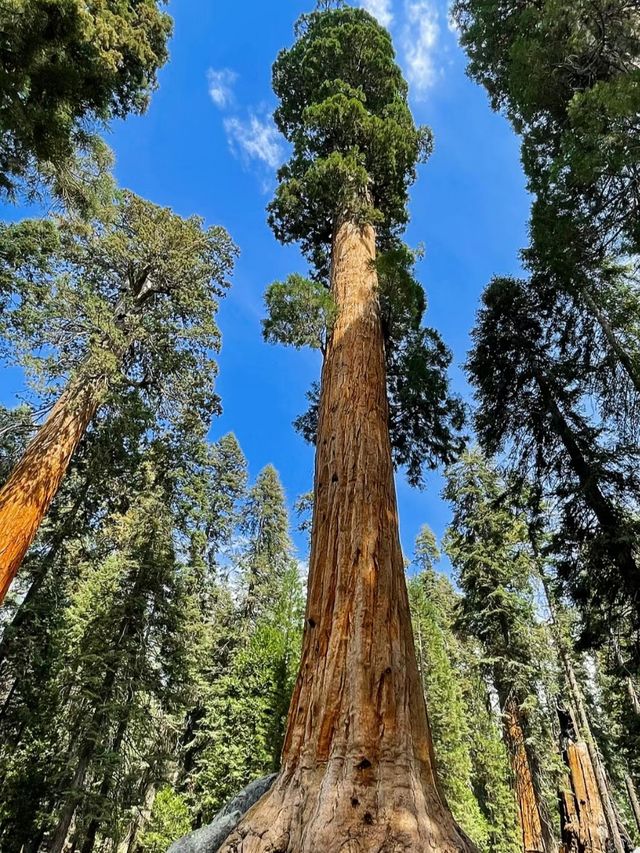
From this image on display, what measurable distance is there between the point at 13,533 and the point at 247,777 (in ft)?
28.6

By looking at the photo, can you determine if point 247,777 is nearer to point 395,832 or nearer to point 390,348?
point 390,348

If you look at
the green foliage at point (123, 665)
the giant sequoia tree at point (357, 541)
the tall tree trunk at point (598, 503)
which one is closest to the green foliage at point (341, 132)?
the giant sequoia tree at point (357, 541)

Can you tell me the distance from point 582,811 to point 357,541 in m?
8.90

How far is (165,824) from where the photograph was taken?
10070mm

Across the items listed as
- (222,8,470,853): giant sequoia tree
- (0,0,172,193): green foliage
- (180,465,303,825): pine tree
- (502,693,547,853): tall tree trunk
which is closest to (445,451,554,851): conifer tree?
(502,693,547,853): tall tree trunk

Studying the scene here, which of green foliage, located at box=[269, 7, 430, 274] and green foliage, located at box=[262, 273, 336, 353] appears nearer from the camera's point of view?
green foliage, located at box=[262, 273, 336, 353]

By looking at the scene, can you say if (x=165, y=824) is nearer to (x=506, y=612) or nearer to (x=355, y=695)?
(x=506, y=612)

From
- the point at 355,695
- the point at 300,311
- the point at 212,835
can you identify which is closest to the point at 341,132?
the point at 300,311

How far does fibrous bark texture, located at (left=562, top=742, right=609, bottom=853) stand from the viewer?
8203 millimetres

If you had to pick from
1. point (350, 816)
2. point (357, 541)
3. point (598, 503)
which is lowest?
point (350, 816)

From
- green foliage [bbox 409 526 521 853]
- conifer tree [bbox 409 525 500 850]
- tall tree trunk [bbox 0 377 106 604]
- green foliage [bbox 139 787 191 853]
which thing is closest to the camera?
tall tree trunk [bbox 0 377 106 604]

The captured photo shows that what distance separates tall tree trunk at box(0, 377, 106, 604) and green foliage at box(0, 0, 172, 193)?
126 inches

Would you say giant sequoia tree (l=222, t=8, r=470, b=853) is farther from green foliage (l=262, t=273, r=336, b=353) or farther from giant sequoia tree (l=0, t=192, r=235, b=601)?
giant sequoia tree (l=0, t=192, r=235, b=601)

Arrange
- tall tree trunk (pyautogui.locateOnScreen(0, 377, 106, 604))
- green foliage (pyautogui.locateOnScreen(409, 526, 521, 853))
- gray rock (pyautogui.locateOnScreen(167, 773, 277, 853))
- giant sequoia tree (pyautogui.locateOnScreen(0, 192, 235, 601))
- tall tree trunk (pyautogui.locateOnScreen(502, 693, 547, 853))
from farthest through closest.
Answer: green foliage (pyautogui.locateOnScreen(409, 526, 521, 853)) < tall tree trunk (pyautogui.locateOnScreen(502, 693, 547, 853)) < giant sequoia tree (pyautogui.locateOnScreen(0, 192, 235, 601)) < tall tree trunk (pyautogui.locateOnScreen(0, 377, 106, 604)) < gray rock (pyautogui.locateOnScreen(167, 773, 277, 853))
